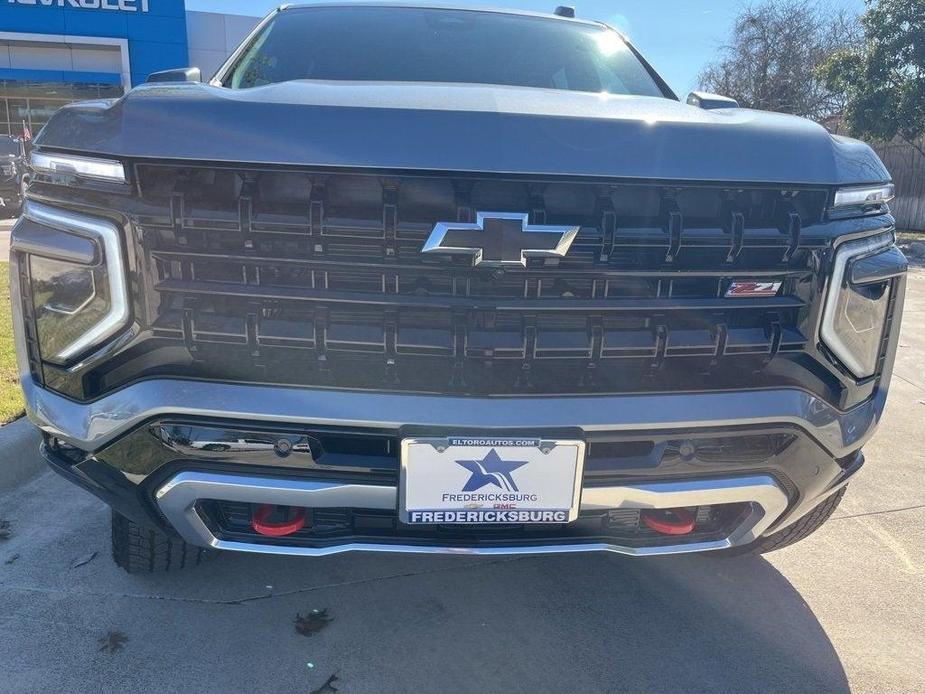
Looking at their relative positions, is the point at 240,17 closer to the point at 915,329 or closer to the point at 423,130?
the point at 915,329

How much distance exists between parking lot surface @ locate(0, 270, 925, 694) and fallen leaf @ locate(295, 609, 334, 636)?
0.02m

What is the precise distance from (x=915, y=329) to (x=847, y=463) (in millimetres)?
5852

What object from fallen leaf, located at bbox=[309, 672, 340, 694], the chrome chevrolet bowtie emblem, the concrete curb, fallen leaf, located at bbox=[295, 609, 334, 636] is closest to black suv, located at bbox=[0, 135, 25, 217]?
the concrete curb

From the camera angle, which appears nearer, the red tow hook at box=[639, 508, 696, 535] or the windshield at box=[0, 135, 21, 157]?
the red tow hook at box=[639, 508, 696, 535]

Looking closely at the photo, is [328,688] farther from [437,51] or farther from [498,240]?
[437,51]

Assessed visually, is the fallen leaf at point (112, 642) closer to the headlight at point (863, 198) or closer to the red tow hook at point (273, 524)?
the red tow hook at point (273, 524)

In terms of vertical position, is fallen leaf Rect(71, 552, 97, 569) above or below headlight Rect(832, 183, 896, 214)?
below

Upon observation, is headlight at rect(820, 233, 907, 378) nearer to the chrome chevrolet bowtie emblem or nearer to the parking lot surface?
the chrome chevrolet bowtie emblem

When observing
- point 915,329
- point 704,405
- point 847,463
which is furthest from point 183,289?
point 915,329

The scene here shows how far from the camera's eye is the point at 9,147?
15852mm

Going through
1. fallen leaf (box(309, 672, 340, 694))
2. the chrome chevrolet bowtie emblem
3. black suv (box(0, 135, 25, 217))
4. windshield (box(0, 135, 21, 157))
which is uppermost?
the chrome chevrolet bowtie emblem

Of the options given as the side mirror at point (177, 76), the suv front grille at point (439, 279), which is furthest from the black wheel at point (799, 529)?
the side mirror at point (177, 76)

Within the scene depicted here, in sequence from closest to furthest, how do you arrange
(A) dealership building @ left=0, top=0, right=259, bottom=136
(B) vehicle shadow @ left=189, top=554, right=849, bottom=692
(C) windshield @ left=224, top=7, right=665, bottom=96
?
(B) vehicle shadow @ left=189, top=554, right=849, bottom=692
(C) windshield @ left=224, top=7, right=665, bottom=96
(A) dealership building @ left=0, top=0, right=259, bottom=136

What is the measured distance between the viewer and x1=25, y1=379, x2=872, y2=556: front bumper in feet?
5.64
